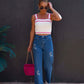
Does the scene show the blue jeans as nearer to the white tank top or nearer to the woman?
the woman

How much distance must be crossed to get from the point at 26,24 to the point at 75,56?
1.48 metres

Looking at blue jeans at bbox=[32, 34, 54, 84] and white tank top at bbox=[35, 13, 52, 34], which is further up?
white tank top at bbox=[35, 13, 52, 34]

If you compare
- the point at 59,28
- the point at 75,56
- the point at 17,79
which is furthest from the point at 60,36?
the point at 17,79

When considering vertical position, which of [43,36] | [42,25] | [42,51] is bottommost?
[42,51]

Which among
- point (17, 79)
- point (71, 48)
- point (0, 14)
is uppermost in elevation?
point (0, 14)

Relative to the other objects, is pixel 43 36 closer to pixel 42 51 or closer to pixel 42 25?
pixel 42 25

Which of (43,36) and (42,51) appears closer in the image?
(43,36)

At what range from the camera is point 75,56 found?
3.85 metres

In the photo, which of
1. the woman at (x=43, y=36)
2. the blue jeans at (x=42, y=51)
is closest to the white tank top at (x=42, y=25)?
the woman at (x=43, y=36)

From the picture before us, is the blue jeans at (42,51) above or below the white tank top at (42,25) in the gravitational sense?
below

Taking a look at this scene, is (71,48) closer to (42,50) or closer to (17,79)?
(42,50)

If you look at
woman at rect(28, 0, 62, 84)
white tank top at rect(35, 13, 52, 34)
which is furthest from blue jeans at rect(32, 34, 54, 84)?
white tank top at rect(35, 13, 52, 34)

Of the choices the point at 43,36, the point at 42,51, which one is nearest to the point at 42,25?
the point at 43,36

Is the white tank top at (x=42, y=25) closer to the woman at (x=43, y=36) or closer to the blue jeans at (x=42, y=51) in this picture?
the woman at (x=43, y=36)
